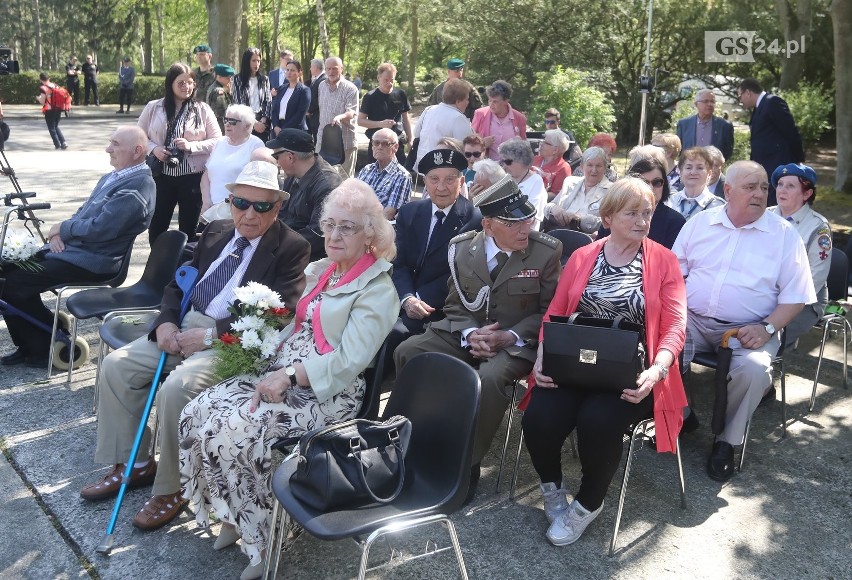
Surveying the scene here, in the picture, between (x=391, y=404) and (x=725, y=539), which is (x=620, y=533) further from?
(x=391, y=404)

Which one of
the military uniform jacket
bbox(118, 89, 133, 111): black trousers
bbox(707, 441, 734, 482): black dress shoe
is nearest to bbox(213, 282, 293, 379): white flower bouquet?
the military uniform jacket

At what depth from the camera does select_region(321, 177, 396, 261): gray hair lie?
3605 millimetres

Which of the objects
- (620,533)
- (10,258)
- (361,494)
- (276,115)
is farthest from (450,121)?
(361,494)

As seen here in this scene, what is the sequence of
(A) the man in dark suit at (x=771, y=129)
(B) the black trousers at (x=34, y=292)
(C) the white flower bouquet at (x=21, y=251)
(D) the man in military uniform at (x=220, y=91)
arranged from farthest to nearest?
(D) the man in military uniform at (x=220, y=91), (A) the man in dark suit at (x=771, y=129), (B) the black trousers at (x=34, y=292), (C) the white flower bouquet at (x=21, y=251)

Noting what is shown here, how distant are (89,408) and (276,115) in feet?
22.2

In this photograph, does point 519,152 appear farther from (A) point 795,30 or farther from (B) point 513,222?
(A) point 795,30

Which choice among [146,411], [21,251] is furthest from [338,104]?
[146,411]

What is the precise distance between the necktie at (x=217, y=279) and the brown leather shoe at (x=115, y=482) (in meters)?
0.82

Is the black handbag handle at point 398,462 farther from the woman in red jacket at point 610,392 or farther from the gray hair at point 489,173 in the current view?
the gray hair at point 489,173

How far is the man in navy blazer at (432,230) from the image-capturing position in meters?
4.82

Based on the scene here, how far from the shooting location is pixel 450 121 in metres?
8.31

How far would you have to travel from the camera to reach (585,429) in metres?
3.45

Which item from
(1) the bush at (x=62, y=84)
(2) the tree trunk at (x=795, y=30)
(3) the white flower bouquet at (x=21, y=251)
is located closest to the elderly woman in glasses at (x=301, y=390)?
(3) the white flower bouquet at (x=21, y=251)

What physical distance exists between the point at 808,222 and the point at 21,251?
4.91 meters
